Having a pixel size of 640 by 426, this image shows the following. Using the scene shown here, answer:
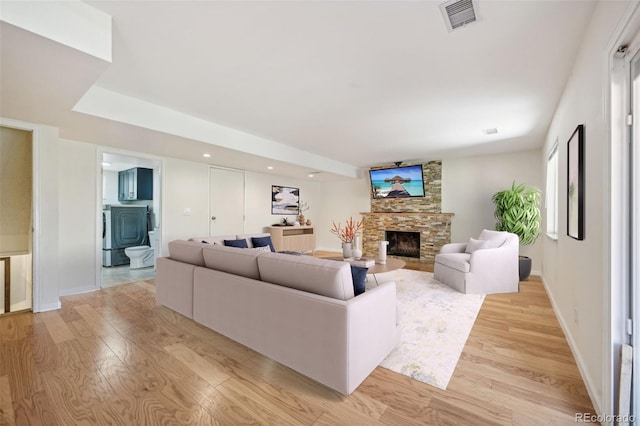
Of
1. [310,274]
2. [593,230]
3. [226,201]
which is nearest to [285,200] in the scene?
[226,201]

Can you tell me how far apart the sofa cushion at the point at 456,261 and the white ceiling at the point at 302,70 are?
1.88 m

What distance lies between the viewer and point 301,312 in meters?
1.74

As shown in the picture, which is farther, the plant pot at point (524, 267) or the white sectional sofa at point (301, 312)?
the plant pot at point (524, 267)

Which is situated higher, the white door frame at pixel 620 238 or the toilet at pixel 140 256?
the white door frame at pixel 620 238

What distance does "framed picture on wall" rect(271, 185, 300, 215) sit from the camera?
670 centimetres

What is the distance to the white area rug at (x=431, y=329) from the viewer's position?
191cm

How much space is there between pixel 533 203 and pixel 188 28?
526cm

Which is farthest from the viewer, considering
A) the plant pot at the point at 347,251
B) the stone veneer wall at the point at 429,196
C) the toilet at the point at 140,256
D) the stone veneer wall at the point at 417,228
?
the stone veneer wall at the point at 429,196

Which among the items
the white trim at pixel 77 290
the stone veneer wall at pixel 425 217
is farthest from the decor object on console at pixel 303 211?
the white trim at pixel 77 290

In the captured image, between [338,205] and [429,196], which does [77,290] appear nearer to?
[338,205]

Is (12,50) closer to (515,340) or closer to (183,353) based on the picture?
(183,353)

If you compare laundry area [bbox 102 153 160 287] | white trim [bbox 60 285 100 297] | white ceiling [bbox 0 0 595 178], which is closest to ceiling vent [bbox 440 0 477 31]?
white ceiling [bbox 0 0 595 178]

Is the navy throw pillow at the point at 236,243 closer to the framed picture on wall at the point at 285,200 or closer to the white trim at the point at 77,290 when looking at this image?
the white trim at the point at 77,290

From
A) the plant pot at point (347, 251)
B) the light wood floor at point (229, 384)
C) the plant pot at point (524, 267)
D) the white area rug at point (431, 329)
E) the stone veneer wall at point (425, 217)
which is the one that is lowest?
the light wood floor at point (229, 384)
